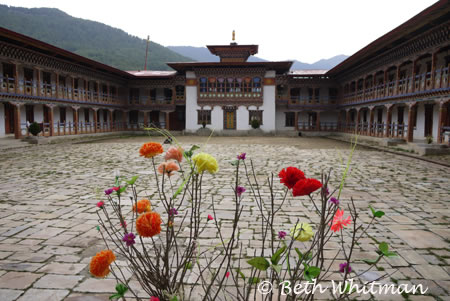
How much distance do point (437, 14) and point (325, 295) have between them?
14.6 metres

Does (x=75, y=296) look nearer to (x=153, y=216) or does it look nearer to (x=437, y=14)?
(x=153, y=216)

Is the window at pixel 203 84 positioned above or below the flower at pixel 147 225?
above

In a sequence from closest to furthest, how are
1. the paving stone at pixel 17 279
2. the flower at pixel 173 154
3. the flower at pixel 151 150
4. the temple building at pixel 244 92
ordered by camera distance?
the flower at pixel 173 154 → the flower at pixel 151 150 → the paving stone at pixel 17 279 → the temple building at pixel 244 92

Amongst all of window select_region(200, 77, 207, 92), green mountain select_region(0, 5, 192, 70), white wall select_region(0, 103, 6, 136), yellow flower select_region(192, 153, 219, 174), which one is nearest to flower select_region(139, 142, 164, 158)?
yellow flower select_region(192, 153, 219, 174)

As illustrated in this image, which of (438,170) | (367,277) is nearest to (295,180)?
(367,277)

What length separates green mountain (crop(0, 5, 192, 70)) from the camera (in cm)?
6553

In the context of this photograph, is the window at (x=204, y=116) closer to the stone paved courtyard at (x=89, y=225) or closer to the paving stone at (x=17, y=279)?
the stone paved courtyard at (x=89, y=225)

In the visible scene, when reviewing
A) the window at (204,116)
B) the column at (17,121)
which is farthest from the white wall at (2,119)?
the window at (204,116)

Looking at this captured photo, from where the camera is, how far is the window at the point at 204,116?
96.5 ft

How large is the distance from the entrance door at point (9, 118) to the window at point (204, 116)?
50.3 feet

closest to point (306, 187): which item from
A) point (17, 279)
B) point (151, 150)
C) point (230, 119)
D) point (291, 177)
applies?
point (291, 177)

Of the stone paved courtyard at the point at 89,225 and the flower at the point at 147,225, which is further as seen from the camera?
the stone paved courtyard at the point at 89,225

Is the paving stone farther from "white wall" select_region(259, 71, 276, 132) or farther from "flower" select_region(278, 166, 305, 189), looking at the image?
"white wall" select_region(259, 71, 276, 132)

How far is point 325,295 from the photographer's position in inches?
103
